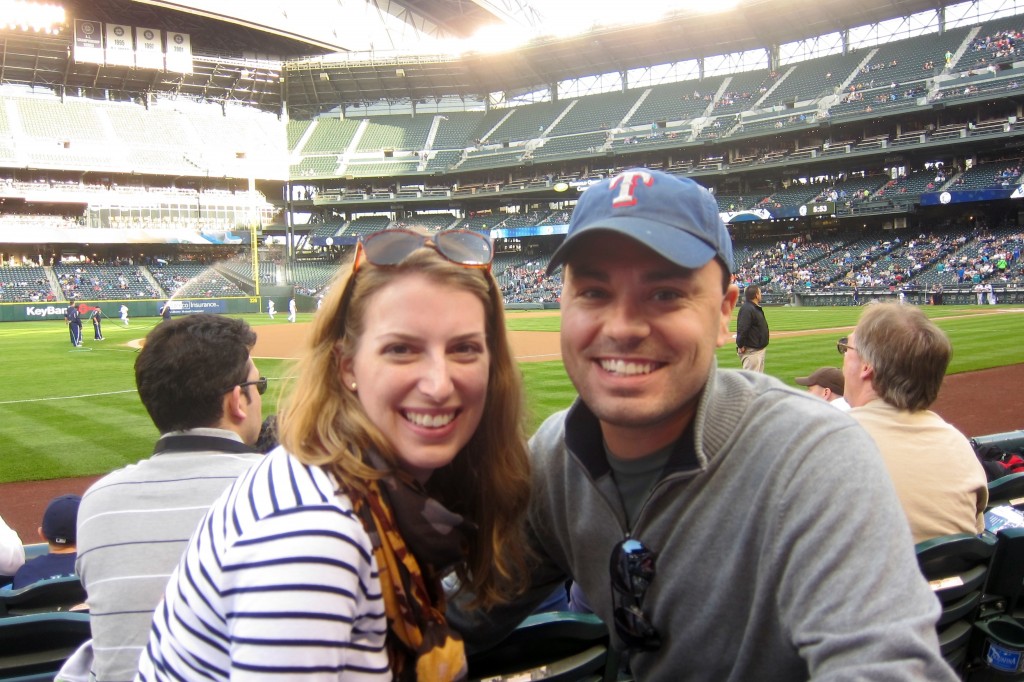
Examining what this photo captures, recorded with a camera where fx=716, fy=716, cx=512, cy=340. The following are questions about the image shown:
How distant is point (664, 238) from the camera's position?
5.50ft

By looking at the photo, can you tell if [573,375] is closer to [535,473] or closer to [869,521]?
[535,473]

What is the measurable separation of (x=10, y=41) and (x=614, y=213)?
61.7m

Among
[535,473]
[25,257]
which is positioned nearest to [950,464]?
[535,473]

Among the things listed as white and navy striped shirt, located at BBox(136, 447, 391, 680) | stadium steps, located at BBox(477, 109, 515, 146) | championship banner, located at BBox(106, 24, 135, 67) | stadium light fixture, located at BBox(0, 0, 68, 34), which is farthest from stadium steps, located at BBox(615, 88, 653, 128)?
white and navy striped shirt, located at BBox(136, 447, 391, 680)

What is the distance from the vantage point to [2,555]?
354 centimetres

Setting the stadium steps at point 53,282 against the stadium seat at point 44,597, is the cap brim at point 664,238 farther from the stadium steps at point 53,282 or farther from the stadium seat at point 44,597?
the stadium steps at point 53,282

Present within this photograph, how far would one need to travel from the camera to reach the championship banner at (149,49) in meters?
52.2

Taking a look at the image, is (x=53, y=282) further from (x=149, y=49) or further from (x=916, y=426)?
(x=916, y=426)

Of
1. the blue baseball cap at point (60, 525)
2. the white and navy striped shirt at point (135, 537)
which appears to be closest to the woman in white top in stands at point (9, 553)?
the blue baseball cap at point (60, 525)

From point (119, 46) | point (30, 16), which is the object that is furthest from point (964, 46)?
point (30, 16)

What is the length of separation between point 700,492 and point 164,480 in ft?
6.26

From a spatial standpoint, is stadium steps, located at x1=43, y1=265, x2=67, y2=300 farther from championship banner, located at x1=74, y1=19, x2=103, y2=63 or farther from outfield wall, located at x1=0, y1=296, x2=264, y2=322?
championship banner, located at x1=74, y1=19, x2=103, y2=63

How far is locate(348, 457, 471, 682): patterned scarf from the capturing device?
5.02 feet

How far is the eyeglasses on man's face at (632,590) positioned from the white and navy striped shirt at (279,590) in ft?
1.90
